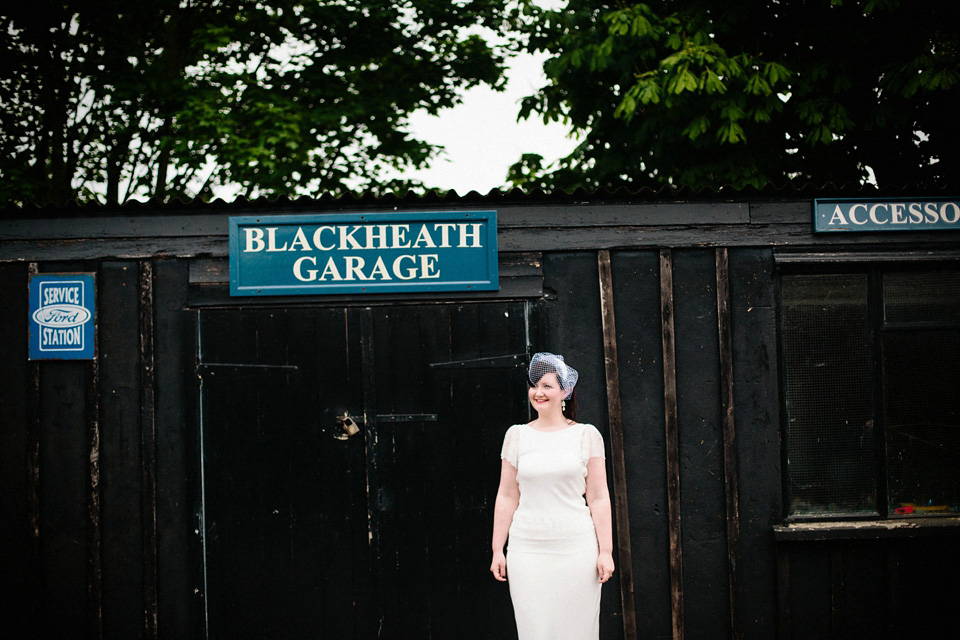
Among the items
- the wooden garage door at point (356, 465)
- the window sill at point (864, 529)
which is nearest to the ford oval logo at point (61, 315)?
the wooden garage door at point (356, 465)

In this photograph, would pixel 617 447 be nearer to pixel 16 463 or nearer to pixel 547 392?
pixel 547 392

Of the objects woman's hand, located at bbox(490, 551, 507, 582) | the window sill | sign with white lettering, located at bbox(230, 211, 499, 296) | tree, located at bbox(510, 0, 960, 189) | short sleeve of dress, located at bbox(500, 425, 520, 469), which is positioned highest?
tree, located at bbox(510, 0, 960, 189)

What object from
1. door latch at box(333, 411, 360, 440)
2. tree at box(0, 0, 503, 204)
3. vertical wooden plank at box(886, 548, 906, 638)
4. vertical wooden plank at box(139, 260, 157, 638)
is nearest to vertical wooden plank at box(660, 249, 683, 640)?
vertical wooden plank at box(886, 548, 906, 638)

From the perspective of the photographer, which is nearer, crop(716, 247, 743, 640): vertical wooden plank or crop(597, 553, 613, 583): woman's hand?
crop(597, 553, 613, 583): woman's hand

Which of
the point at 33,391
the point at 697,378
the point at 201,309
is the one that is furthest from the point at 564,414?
the point at 33,391

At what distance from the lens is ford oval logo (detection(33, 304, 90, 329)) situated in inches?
192

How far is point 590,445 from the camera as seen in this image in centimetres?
357

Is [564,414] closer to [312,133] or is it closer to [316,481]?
[316,481]

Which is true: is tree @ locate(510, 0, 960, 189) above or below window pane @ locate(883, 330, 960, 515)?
above

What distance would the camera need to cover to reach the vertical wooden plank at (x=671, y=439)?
487cm

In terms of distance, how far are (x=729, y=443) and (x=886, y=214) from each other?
1.96 metres

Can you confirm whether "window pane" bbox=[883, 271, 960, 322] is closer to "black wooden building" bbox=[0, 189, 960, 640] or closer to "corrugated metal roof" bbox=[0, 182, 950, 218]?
"black wooden building" bbox=[0, 189, 960, 640]

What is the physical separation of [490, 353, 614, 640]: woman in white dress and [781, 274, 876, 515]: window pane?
2.16 meters

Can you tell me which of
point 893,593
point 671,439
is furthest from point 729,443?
point 893,593
